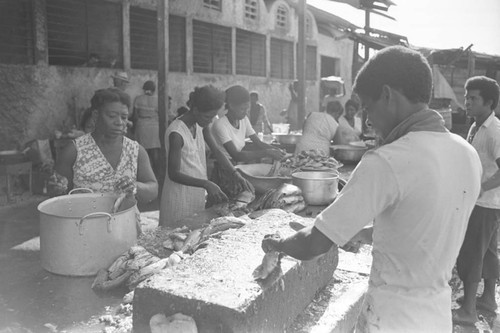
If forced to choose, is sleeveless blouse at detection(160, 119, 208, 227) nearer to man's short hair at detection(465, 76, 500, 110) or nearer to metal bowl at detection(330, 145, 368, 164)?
metal bowl at detection(330, 145, 368, 164)

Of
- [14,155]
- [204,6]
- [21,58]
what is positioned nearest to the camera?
[14,155]

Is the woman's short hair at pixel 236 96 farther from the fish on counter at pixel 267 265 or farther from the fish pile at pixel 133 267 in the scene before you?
the fish on counter at pixel 267 265

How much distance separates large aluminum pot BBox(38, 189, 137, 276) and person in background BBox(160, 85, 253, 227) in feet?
3.32

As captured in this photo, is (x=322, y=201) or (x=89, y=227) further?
(x=322, y=201)

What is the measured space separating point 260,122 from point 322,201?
6.63 meters

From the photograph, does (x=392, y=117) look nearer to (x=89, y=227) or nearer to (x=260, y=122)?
(x=89, y=227)

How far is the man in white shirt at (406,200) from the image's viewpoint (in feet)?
4.53

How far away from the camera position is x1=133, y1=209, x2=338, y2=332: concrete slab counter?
164cm

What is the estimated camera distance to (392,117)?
4.87 feet

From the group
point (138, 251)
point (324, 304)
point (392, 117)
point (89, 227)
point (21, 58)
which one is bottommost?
point (324, 304)

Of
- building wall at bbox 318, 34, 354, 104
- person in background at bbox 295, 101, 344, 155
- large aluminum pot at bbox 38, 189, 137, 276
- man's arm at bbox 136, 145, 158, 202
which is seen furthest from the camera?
building wall at bbox 318, 34, 354, 104

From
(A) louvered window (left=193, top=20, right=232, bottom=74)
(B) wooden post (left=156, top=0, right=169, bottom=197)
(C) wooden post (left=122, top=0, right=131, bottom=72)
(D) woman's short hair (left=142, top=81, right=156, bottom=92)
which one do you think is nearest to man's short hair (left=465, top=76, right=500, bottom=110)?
(B) wooden post (left=156, top=0, right=169, bottom=197)

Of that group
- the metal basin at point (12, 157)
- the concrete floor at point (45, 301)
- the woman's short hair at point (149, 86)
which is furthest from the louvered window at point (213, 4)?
the concrete floor at point (45, 301)

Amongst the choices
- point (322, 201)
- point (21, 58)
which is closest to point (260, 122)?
point (21, 58)
